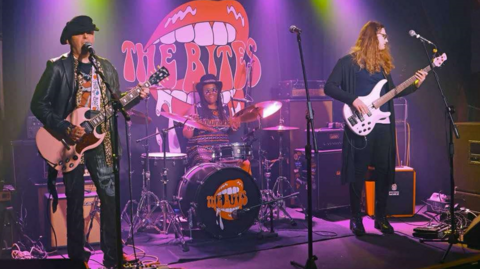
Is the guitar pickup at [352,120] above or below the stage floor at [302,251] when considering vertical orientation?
above

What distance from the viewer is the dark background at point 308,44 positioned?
20.3 feet

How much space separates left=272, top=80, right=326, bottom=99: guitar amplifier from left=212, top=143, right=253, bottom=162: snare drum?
1643 millimetres

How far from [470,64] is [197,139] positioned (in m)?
3.92

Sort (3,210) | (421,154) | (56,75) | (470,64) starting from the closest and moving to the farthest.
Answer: (56,75) < (3,210) < (470,64) < (421,154)

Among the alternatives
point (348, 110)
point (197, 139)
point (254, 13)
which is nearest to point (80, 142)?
point (197, 139)

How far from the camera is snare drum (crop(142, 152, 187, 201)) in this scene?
5.97m

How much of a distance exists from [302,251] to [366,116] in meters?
1.57

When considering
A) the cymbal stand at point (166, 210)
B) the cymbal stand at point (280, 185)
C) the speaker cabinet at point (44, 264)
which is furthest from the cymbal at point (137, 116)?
the speaker cabinet at point (44, 264)

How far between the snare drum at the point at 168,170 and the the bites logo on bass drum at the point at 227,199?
698mm

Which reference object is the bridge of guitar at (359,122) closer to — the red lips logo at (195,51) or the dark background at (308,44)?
the dark background at (308,44)

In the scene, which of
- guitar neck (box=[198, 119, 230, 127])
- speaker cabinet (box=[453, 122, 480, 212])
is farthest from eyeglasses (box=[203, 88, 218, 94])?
speaker cabinet (box=[453, 122, 480, 212])

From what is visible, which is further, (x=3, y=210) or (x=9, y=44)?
(x=9, y=44)

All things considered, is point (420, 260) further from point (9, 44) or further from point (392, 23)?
point (9, 44)

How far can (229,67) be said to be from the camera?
294 inches
